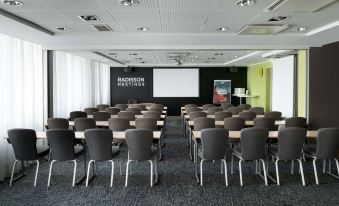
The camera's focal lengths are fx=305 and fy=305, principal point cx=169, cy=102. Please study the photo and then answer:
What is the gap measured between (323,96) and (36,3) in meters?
6.85

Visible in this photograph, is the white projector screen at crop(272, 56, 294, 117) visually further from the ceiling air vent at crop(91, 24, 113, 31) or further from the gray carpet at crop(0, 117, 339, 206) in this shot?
the ceiling air vent at crop(91, 24, 113, 31)

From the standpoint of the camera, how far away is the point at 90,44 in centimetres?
842

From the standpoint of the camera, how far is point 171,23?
623 cm

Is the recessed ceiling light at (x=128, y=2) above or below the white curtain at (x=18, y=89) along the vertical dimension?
above

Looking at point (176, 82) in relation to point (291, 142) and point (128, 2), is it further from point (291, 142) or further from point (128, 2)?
point (128, 2)

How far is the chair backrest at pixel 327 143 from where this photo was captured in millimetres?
5152

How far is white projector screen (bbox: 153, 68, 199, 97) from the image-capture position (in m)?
A: 18.1

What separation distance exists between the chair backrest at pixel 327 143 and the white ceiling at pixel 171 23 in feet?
6.76

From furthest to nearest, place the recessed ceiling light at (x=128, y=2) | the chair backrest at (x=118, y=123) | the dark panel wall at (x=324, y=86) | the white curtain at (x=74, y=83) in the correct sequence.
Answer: the white curtain at (x=74, y=83) < the dark panel wall at (x=324, y=86) < the chair backrest at (x=118, y=123) < the recessed ceiling light at (x=128, y=2)

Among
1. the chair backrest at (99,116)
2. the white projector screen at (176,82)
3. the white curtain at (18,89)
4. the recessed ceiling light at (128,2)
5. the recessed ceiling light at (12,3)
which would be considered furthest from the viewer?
the white projector screen at (176,82)

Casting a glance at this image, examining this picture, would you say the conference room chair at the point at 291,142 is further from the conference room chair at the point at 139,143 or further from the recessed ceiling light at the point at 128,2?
the recessed ceiling light at the point at 128,2

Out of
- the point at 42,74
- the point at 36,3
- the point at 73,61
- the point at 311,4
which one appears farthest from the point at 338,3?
the point at 73,61

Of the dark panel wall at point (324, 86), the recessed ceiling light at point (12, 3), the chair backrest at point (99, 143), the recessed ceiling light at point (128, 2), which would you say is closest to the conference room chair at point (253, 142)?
the chair backrest at point (99, 143)

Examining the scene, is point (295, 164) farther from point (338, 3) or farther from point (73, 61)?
point (73, 61)
